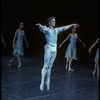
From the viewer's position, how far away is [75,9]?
52.2ft

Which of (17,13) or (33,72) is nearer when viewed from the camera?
(33,72)

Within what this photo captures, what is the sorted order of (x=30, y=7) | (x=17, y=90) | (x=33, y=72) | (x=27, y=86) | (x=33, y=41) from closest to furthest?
(x=17, y=90) → (x=27, y=86) → (x=33, y=72) → (x=30, y=7) → (x=33, y=41)

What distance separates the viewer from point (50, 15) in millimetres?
17016

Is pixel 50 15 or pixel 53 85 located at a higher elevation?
pixel 50 15

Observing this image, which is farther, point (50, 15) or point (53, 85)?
point (50, 15)

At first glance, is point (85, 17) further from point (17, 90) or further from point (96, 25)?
point (17, 90)

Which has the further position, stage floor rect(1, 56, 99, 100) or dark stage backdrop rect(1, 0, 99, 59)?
dark stage backdrop rect(1, 0, 99, 59)

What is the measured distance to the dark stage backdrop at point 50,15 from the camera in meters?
15.8

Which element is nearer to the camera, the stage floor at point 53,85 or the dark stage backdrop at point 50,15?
the stage floor at point 53,85

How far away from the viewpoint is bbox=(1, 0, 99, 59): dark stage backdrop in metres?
15.8

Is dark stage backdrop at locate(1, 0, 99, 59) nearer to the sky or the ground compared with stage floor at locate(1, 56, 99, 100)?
nearer to the sky

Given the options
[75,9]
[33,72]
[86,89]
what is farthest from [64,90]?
[75,9]

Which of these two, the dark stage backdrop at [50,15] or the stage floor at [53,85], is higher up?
the dark stage backdrop at [50,15]

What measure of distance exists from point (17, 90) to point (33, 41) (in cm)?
1222
